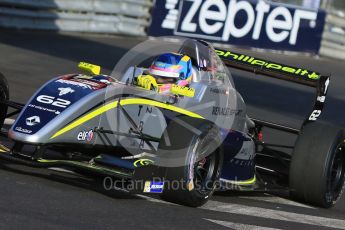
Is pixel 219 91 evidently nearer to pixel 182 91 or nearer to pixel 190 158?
pixel 182 91

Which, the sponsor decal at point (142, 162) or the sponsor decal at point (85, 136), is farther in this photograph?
the sponsor decal at point (85, 136)

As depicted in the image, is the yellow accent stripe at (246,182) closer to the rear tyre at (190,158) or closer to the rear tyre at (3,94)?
the rear tyre at (190,158)

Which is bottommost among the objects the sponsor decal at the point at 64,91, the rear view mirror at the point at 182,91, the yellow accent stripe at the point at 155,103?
the yellow accent stripe at the point at 155,103

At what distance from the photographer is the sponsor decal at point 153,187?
6.54 metres

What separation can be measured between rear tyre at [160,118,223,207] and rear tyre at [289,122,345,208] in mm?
904

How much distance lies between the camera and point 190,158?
264 inches

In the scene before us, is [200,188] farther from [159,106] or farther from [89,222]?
[89,222]

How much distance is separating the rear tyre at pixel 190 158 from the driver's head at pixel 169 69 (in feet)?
2.95

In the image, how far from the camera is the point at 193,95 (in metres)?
7.15

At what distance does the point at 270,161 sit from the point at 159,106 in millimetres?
1654

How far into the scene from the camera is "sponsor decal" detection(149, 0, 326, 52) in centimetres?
2178

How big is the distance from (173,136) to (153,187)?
18.2 inches

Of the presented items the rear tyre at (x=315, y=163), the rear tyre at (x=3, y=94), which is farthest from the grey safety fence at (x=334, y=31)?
the rear tyre at (x=3, y=94)

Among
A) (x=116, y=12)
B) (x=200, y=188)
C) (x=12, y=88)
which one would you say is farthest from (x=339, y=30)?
(x=200, y=188)
